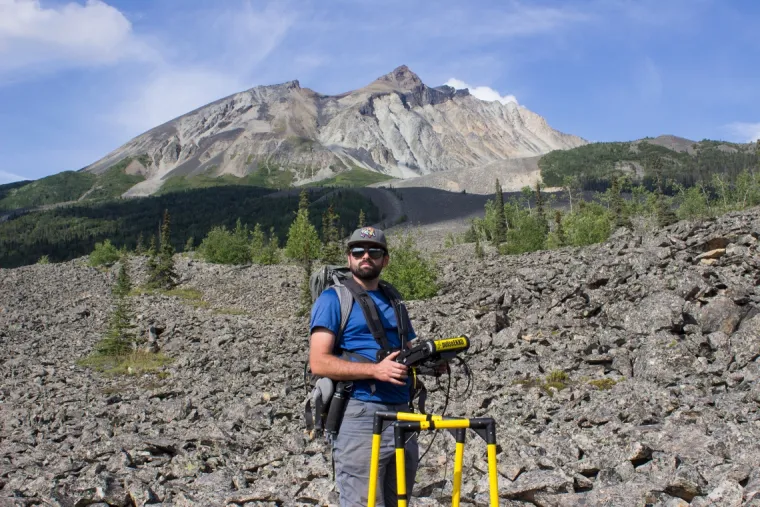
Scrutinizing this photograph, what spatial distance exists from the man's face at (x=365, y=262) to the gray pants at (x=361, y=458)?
3.50 feet

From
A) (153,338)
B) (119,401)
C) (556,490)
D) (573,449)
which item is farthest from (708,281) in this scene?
(153,338)

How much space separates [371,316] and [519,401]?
29.0ft

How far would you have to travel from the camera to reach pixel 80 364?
25969 mm

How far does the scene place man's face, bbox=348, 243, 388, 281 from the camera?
5.23 m

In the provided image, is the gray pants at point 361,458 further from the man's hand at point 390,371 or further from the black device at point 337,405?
the man's hand at point 390,371

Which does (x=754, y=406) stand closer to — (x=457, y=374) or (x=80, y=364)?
(x=457, y=374)

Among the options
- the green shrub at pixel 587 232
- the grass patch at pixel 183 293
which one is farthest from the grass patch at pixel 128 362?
the green shrub at pixel 587 232

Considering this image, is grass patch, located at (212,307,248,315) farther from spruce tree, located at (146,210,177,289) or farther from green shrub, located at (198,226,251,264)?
green shrub, located at (198,226,251,264)

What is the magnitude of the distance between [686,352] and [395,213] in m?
169

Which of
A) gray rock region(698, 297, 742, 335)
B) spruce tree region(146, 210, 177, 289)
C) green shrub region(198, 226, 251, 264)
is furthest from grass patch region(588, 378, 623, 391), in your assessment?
green shrub region(198, 226, 251, 264)

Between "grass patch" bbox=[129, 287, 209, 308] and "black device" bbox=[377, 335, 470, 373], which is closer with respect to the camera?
"black device" bbox=[377, 335, 470, 373]

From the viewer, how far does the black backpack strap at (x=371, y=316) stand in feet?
16.4

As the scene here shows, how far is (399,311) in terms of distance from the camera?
17.1 ft

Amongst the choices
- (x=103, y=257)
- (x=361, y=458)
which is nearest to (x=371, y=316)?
(x=361, y=458)
